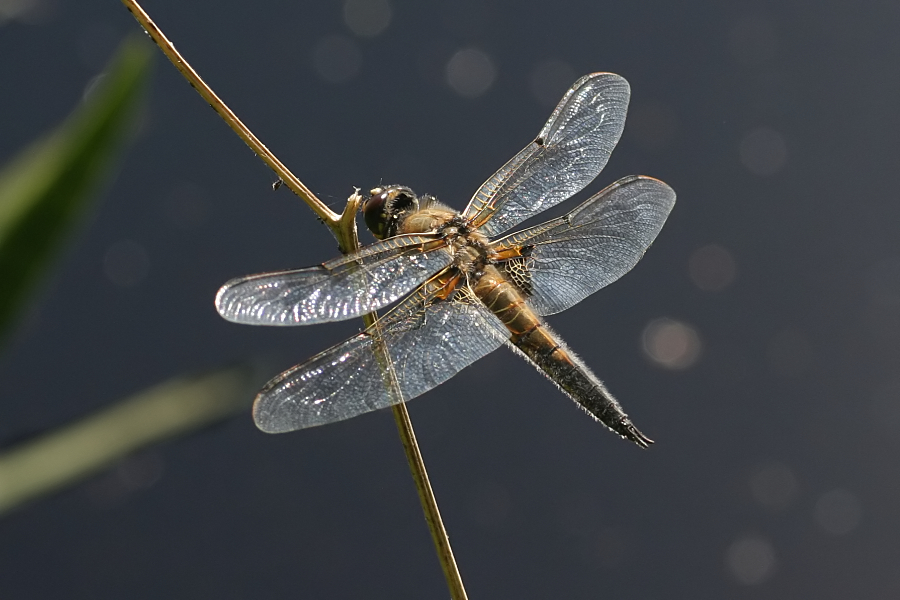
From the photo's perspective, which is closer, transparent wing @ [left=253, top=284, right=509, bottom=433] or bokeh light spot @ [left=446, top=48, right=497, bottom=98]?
transparent wing @ [left=253, top=284, right=509, bottom=433]

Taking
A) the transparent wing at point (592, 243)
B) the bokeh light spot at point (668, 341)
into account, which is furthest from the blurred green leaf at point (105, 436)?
the bokeh light spot at point (668, 341)

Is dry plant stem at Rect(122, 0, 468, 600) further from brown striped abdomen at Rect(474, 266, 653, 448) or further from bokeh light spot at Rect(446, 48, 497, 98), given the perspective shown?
bokeh light spot at Rect(446, 48, 497, 98)

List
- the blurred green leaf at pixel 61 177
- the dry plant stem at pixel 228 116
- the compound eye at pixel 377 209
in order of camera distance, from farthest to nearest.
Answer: the compound eye at pixel 377 209 → the dry plant stem at pixel 228 116 → the blurred green leaf at pixel 61 177

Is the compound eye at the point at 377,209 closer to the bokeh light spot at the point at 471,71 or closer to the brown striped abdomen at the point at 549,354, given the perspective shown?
the brown striped abdomen at the point at 549,354

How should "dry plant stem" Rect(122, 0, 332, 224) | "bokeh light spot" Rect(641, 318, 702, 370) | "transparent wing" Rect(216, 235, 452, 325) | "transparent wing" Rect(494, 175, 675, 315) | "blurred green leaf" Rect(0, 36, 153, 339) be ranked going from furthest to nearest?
"bokeh light spot" Rect(641, 318, 702, 370)
"transparent wing" Rect(494, 175, 675, 315)
"transparent wing" Rect(216, 235, 452, 325)
"dry plant stem" Rect(122, 0, 332, 224)
"blurred green leaf" Rect(0, 36, 153, 339)

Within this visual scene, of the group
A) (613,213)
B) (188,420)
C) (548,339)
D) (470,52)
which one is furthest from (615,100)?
(470,52)

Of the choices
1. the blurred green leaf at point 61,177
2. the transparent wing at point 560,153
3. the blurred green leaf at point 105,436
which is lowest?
the blurred green leaf at point 105,436

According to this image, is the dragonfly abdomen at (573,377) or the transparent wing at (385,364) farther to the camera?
the dragonfly abdomen at (573,377)

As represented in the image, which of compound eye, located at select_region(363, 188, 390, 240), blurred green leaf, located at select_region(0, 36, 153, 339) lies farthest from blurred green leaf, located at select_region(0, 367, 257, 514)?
compound eye, located at select_region(363, 188, 390, 240)

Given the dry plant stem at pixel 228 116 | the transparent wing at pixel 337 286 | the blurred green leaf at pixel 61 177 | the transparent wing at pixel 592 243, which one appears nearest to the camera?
the blurred green leaf at pixel 61 177
